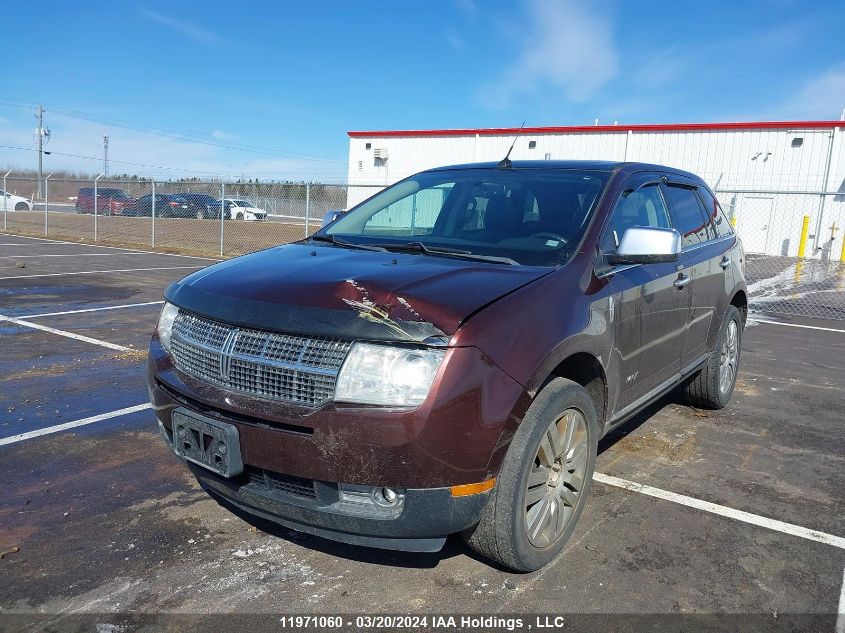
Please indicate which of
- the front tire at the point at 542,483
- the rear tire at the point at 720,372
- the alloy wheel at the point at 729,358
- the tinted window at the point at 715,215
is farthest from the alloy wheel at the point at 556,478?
the tinted window at the point at 715,215

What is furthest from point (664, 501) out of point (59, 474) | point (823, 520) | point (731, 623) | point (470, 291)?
point (59, 474)

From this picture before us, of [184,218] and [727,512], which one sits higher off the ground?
[184,218]

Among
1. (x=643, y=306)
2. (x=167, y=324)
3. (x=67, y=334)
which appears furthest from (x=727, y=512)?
(x=67, y=334)

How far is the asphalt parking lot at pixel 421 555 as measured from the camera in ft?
9.07

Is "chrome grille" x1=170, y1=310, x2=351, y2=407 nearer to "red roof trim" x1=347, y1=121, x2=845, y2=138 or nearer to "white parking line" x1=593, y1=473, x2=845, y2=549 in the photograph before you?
"white parking line" x1=593, y1=473, x2=845, y2=549

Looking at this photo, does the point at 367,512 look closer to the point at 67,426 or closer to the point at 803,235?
the point at 67,426

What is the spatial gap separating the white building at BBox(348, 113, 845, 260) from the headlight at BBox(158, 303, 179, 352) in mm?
18515

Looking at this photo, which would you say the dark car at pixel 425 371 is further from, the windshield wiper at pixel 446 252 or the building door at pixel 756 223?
the building door at pixel 756 223

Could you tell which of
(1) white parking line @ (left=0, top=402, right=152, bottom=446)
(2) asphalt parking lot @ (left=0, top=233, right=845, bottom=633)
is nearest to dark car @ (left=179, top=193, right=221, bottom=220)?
(2) asphalt parking lot @ (left=0, top=233, right=845, bottom=633)

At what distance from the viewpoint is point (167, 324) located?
3.22 meters

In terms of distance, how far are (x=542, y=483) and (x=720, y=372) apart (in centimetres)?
306

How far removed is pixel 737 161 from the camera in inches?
985

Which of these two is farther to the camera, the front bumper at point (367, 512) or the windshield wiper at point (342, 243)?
the windshield wiper at point (342, 243)

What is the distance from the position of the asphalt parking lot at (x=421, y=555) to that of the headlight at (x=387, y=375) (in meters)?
0.90
